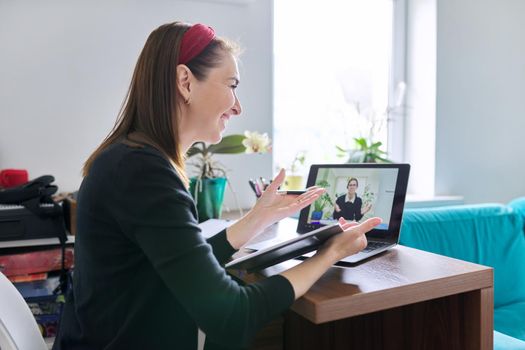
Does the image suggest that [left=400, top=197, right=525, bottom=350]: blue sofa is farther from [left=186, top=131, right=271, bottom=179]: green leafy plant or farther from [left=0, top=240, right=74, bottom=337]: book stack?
[left=0, top=240, right=74, bottom=337]: book stack

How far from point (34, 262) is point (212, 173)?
0.69 m

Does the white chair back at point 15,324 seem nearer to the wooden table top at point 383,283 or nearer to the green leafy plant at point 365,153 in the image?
the wooden table top at point 383,283

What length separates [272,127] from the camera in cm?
229

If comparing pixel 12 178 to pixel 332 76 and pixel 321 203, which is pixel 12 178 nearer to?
pixel 321 203

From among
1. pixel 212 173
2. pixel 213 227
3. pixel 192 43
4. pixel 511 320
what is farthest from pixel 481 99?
pixel 192 43

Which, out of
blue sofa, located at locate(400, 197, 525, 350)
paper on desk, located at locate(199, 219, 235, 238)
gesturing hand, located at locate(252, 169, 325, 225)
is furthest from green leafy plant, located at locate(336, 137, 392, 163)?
gesturing hand, located at locate(252, 169, 325, 225)

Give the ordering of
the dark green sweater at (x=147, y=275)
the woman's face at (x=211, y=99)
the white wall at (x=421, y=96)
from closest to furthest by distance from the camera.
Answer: the dark green sweater at (x=147, y=275)
the woman's face at (x=211, y=99)
the white wall at (x=421, y=96)

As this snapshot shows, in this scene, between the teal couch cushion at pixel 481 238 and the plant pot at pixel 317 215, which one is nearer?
the plant pot at pixel 317 215

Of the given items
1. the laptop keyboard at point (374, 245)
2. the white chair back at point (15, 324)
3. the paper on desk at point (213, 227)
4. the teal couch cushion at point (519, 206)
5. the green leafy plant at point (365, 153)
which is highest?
the green leafy plant at point (365, 153)

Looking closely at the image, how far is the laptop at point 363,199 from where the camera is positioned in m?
1.18

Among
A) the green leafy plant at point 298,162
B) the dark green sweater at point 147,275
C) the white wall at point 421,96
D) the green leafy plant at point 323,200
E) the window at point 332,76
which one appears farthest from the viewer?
the white wall at point 421,96

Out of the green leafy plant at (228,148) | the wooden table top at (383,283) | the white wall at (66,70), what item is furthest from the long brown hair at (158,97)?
the white wall at (66,70)

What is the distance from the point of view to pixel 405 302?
2.80ft

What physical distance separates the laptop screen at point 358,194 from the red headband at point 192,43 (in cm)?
57
